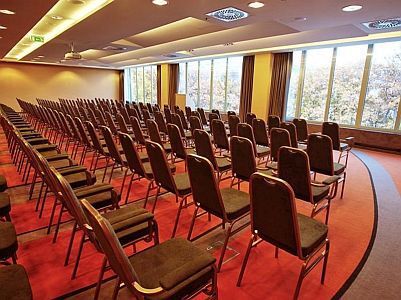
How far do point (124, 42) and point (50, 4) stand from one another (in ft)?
15.8

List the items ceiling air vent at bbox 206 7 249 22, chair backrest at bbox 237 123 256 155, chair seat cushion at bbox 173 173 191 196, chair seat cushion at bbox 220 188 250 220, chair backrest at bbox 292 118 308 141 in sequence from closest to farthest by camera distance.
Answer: chair seat cushion at bbox 220 188 250 220 < chair seat cushion at bbox 173 173 191 196 < chair backrest at bbox 237 123 256 155 < ceiling air vent at bbox 206 7 249 22 < chair backrest at bbox 292 118 308 141

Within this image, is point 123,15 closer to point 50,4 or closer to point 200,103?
point 50,4

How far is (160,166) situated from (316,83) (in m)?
8.13

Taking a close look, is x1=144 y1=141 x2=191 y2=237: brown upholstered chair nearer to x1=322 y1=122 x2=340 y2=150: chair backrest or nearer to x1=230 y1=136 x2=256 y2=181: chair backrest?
x1=230 y1=136 x2=256 y2=181: chair backrest

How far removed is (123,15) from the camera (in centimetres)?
514

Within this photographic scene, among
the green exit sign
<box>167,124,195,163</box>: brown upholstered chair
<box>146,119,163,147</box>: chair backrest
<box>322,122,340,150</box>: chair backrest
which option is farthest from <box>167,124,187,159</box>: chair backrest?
the green exit sign

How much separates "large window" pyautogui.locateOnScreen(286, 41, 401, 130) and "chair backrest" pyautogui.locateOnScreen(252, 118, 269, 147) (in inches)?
188

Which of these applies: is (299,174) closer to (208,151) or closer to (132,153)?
(208,151)

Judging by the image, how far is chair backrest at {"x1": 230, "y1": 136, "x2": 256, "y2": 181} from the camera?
9.45ft

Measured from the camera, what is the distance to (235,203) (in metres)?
2.35

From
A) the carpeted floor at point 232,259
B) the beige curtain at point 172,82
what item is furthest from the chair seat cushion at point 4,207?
the beige curtain at point 172,82

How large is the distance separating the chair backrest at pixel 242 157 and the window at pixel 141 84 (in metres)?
13.9

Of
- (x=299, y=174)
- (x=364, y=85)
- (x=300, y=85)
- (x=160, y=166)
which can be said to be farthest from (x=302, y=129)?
(x=300, y=85)

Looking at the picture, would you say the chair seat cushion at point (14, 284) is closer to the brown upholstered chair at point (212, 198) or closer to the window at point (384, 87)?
the brown upholstered chair at point (212, 198)
